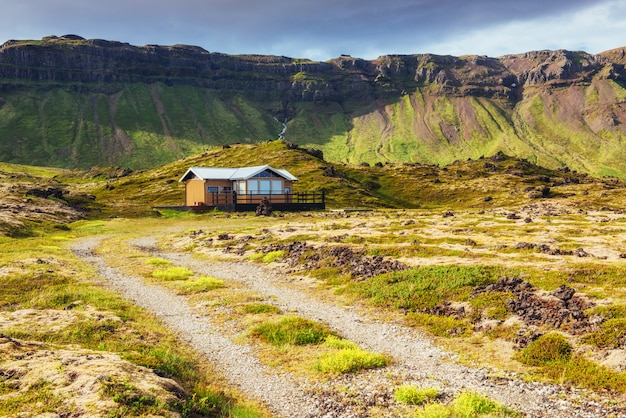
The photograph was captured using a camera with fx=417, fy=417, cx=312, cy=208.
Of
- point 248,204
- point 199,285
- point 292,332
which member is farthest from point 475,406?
point 248,204

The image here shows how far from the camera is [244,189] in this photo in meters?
90.0

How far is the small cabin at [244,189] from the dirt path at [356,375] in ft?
224

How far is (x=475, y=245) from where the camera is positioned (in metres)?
29.0

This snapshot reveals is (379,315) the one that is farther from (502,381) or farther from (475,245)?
(475,245)

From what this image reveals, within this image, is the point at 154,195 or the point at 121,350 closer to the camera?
the point at 121,350

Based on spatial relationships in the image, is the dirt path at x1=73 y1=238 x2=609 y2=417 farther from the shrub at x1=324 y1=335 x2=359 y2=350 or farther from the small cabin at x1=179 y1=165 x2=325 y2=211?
the small cabin at x1=179 y1=165 x2=325 y2=211

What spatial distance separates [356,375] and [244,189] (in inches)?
3172

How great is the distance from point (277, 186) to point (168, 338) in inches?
3090

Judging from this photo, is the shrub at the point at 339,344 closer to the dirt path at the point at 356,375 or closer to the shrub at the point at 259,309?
the dirt path at the point at 356,375

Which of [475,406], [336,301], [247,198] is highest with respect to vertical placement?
[247,198]

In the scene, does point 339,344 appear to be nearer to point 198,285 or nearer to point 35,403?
point 35,403

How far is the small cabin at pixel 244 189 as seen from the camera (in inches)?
3467

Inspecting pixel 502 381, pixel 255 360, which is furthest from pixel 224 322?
pixel 502 381

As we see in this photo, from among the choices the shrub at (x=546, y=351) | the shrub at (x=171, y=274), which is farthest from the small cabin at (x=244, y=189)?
the shrub at (x=546, y=351)
